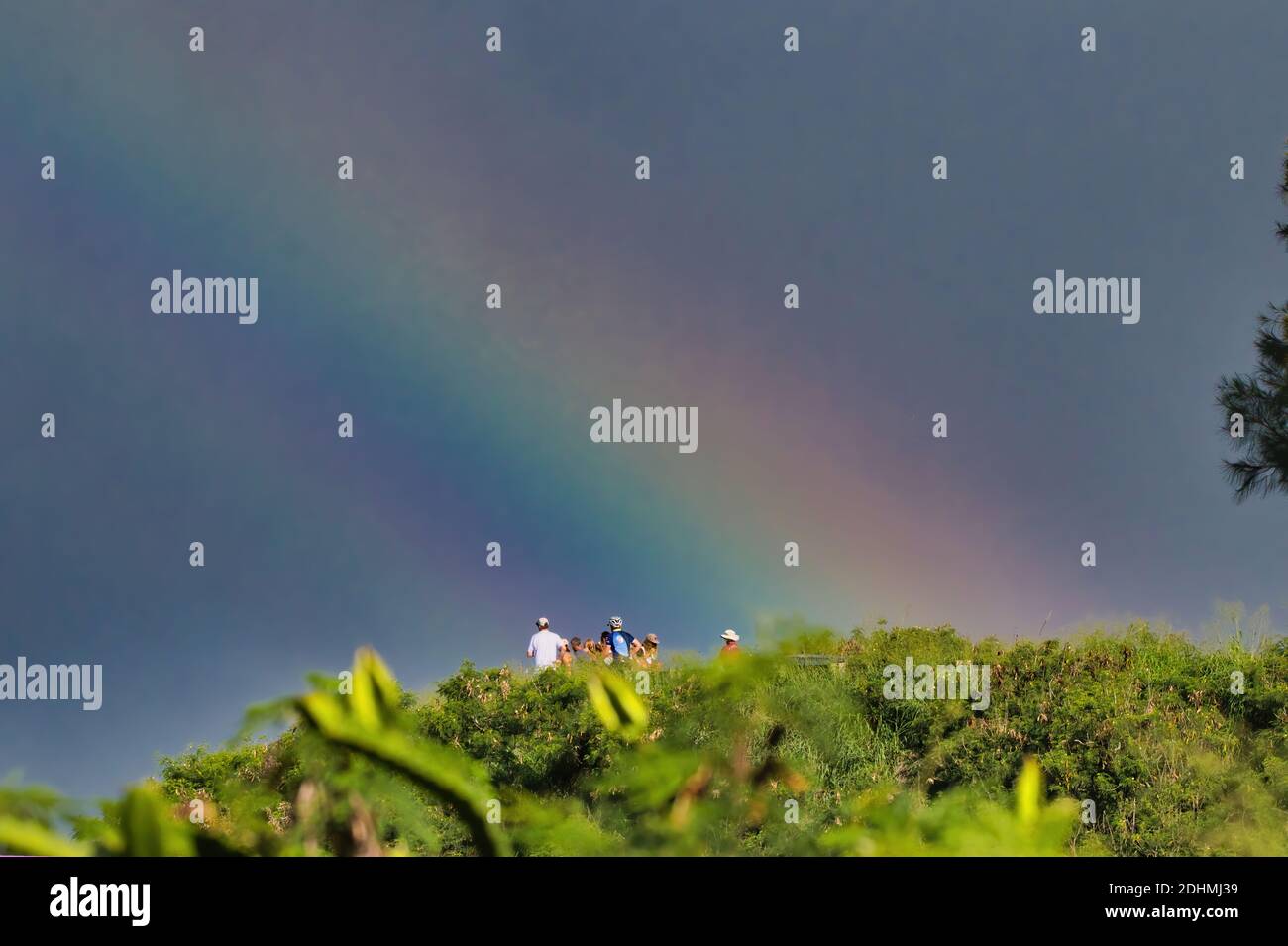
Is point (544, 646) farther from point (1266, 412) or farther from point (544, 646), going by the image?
point (1266, 412)

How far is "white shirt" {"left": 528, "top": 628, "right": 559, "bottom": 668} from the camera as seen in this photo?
8093 mm

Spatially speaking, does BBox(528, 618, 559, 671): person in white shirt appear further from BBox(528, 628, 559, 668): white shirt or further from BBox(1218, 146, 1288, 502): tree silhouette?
Result: BBox(1218, 146, 1288, 502): tree silhouette

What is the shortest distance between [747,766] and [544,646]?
25.4 ft

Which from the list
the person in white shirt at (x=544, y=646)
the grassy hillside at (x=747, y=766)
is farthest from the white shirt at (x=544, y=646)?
the grassy hillside at (x=747, y=766)

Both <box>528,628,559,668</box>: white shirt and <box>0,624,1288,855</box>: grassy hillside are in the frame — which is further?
<box>528,628,559,668</box>: white shirt

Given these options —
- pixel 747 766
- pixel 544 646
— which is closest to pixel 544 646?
pixel 544 646

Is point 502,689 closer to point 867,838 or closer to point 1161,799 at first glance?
point 1161,799

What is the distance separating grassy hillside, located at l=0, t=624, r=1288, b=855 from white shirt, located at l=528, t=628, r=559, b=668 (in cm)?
216

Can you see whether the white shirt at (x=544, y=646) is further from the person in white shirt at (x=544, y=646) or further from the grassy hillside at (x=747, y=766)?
the grassy hillside at (x=747, y=766)

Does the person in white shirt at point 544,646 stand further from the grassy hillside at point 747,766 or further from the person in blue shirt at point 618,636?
the grassy hillside at point 747,766

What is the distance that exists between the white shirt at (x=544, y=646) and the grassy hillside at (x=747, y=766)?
2.16m

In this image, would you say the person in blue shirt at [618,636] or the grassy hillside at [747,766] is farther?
the person in blue shirt at [618,636]

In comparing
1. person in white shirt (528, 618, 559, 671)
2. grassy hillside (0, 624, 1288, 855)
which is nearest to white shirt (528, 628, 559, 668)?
person in white shirt (528, 618, 559, 671)

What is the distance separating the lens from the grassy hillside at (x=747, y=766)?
0.49 metres
